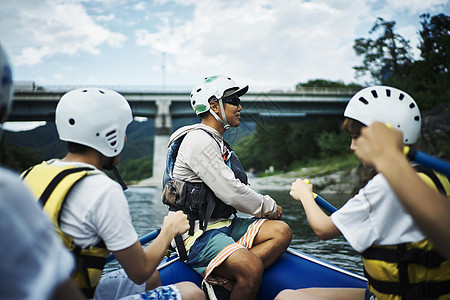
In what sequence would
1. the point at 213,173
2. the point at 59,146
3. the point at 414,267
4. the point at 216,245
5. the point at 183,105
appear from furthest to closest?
the point at 183,105 → the point at 59,146 → the point at 213,173 → the point at 216,245 → the point at 414,267

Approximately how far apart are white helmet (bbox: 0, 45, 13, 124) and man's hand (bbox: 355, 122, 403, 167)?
3.22ft

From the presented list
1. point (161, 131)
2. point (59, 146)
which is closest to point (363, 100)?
point (59, 146)

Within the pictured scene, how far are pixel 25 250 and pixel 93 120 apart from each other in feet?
3.64

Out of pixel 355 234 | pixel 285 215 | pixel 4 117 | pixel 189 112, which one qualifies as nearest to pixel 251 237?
pixel 355 234

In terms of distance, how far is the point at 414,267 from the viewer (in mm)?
1526

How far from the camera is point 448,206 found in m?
1.07

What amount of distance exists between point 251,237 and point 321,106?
30335 millimetres

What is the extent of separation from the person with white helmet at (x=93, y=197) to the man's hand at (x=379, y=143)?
929 millimetres

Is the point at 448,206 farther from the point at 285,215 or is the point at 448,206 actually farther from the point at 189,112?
the point at 189,112

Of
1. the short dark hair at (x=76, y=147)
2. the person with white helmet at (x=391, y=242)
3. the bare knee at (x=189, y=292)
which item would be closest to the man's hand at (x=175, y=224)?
the bare knee at (x=189, y=292)

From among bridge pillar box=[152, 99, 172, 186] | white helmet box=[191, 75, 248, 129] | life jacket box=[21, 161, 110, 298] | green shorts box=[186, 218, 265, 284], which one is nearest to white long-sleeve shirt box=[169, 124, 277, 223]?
green shorts box=[186, 218, 265, 284]

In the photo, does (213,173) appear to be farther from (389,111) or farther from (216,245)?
(389,111)

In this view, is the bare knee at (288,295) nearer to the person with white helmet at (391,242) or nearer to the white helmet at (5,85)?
the person with white helmet at (391,242)

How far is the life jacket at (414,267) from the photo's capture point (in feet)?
4.91
